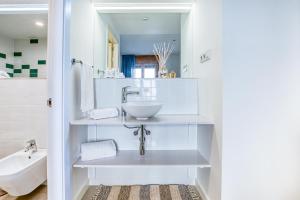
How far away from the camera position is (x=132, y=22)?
7.77 feet

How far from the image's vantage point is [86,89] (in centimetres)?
193

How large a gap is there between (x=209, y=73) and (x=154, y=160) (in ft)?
3.13

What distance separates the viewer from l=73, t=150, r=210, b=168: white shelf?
175cm

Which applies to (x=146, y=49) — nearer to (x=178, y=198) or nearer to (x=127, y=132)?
(x=127, y=132)

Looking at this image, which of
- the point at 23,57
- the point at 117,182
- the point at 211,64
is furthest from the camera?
the point at 23,57

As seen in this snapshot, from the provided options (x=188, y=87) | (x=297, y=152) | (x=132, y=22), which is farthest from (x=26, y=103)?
(x=297, y=152)

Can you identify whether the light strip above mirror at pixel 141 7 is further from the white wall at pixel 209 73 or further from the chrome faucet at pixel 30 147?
the chrome faucet at pixel 30 147

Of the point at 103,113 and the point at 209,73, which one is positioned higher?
the point at 209,73

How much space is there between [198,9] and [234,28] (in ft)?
2.61

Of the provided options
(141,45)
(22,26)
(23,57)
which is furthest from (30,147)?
(141,45)

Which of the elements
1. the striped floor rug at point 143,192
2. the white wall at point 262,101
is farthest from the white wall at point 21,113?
the white wall at point 262,101

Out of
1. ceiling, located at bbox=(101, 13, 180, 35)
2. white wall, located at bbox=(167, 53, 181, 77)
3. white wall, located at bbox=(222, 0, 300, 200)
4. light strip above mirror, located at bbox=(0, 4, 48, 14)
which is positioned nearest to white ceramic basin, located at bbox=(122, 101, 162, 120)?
white wall, located at bbox=(222, 0, 300, 200)

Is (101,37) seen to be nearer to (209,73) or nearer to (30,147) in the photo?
(209,73)

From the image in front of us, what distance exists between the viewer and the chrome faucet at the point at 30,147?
2.14 metres
